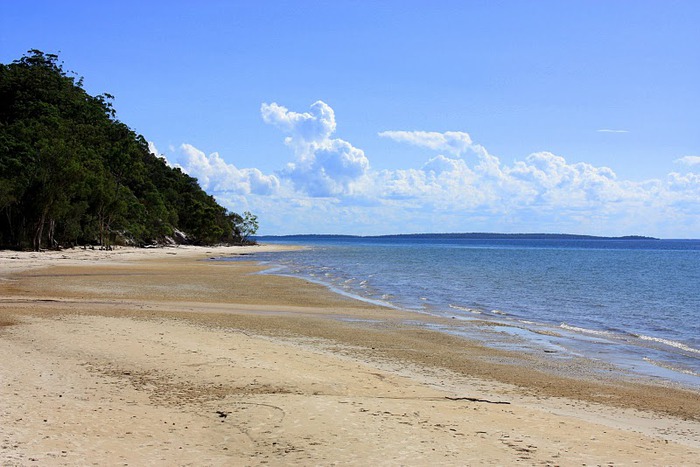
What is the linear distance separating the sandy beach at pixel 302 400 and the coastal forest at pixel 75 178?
4962 centimetres

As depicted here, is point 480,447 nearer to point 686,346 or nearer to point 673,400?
point 673,400

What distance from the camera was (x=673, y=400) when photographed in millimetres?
11789

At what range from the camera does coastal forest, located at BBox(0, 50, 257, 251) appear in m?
63.5

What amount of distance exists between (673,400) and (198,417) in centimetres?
909

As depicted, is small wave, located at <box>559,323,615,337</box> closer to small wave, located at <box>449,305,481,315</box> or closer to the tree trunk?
small wave, located at <box>449,305,481,315</box>

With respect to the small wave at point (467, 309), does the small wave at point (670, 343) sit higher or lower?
higher

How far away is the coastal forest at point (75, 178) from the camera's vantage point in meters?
63.5

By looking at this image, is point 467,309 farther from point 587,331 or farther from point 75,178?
point 75,178

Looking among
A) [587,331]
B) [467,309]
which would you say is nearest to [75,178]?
[467,309]

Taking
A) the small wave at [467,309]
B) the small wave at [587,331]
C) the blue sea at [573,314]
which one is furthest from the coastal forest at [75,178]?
the small wave at [587,331]

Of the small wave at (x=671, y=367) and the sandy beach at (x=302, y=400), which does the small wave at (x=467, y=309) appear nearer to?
the sandy beach at (x=302, y=400)

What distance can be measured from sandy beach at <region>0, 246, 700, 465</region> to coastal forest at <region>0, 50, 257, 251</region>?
49.6 metres

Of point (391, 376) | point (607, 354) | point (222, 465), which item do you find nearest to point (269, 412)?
point (222, 465)

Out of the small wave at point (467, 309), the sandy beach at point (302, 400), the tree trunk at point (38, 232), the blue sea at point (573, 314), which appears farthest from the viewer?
the tree trunk at point (38, 232)
